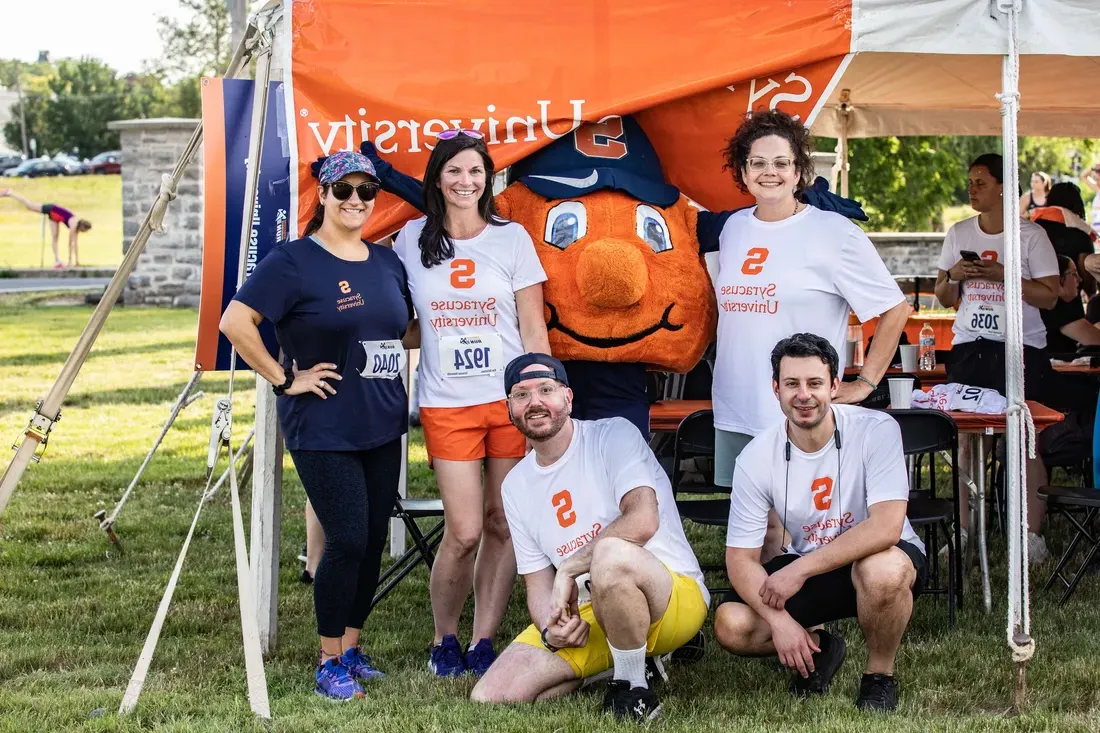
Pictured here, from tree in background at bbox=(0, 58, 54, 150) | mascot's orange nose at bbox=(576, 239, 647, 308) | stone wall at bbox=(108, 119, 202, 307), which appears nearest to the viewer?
mascot's orange nose at bbox=(576, 239, 647, 308)

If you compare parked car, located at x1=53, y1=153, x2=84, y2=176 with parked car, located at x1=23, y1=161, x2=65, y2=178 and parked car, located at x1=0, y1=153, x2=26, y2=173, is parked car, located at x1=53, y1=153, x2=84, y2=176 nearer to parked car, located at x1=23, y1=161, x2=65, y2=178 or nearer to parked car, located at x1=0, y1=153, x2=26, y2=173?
parked car, located at x1=23, y1=161, x2=65, y2=178

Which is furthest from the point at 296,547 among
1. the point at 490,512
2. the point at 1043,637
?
the point at 1043,637

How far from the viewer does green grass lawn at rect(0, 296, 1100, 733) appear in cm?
368

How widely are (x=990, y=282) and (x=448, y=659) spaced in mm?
2928

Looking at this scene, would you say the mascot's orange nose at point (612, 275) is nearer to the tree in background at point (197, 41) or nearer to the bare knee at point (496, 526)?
the bare knee at point (496, 526)

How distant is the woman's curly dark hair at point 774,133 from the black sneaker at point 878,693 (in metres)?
1.54

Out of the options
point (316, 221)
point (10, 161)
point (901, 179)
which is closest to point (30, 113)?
point (10, 161)

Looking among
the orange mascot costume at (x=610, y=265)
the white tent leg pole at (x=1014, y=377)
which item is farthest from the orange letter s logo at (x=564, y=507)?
the white tent leg pole at (x=1014, y=377)

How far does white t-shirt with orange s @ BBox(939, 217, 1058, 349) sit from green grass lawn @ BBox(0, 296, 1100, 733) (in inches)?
38.2

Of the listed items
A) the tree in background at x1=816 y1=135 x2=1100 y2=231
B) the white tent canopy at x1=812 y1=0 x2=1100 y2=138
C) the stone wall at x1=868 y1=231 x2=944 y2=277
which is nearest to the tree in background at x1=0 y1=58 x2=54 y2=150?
the tree in background at x1=816 y1=135 x2=1100 y2=231

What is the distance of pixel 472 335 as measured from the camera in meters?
4.11

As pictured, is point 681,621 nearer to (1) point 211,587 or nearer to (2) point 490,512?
(2) point 490,512

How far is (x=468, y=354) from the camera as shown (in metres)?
4.10

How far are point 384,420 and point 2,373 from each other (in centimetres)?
935
